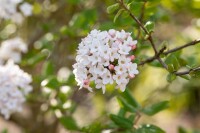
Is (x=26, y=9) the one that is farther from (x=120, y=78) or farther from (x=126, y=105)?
(x=120, y=78)

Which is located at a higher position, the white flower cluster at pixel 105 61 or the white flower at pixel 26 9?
the white flower at pixel 26 9

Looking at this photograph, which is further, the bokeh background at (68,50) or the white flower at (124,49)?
the bokeh background at (68,50)

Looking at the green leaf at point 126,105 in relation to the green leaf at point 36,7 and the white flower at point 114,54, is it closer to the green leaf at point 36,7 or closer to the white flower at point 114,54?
the white flower at point 114,54

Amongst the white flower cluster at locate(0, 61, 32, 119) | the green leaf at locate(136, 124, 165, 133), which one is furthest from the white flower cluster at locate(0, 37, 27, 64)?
the green leaf at locate(136, 124, 165, 133)

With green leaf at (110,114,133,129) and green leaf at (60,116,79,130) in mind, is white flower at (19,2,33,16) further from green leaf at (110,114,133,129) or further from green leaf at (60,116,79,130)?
green leaf at (110,114,133,129)

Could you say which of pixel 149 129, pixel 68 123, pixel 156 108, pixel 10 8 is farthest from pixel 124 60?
pixel 10 8

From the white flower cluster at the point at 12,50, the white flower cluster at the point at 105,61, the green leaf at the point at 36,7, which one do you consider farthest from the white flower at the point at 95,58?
the green leaf at the point at 36,7

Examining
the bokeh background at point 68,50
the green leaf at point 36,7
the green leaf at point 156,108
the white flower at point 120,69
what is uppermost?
the green leaf at point 36,7
